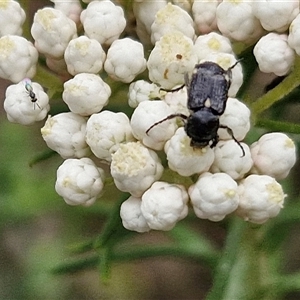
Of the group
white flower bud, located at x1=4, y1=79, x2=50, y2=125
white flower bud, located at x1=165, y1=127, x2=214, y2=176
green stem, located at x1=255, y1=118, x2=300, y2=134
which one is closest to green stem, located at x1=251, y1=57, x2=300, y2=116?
green stem, located at x1=255, y1=118, x2=300, y2=134

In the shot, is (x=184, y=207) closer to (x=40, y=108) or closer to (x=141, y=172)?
(x=141, y=172)

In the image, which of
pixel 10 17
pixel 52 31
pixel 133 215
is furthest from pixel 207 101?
pixel 10 17

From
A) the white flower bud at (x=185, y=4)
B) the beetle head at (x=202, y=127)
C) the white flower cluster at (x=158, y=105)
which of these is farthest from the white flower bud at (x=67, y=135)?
the white flower bud at (x=185, y=4)

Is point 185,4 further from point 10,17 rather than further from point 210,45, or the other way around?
point 10,17

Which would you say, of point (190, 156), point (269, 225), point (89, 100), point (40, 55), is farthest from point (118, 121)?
point (269, 225)

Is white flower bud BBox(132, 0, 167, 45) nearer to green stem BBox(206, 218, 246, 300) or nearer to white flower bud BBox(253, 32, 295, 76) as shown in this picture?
white flower bud BBox(253, 32, 295, 76)

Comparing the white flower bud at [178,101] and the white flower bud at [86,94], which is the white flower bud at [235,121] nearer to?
the white flower bud at [178,101]
